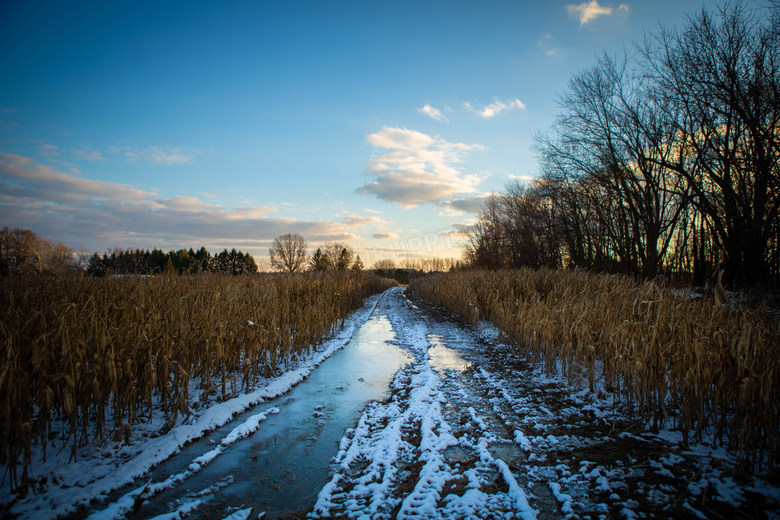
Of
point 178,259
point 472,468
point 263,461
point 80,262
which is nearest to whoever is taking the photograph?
point 472,468

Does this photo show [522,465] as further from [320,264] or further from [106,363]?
[320,264]

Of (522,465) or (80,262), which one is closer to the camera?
(522,465)

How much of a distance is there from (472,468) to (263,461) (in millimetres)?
1663

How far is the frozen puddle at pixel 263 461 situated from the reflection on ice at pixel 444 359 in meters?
1.28

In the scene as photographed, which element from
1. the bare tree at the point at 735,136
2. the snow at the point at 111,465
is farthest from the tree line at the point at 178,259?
the bare tree at the point at 735,136

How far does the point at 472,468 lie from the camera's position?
7.93 ft

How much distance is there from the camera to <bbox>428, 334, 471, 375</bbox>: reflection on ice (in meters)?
5.35

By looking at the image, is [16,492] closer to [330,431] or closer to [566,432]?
[330,431]

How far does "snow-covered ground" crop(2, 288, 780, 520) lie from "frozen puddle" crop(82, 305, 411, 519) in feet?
0.08

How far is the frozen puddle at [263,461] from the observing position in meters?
2.04

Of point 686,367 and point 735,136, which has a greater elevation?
point 735,136

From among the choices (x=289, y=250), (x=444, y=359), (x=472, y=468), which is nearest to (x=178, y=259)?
(x=289, y=250)

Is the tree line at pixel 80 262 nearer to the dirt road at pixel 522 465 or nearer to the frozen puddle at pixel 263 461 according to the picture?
the frozen puddle at pixel 263 461

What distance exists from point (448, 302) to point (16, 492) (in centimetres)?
1280
